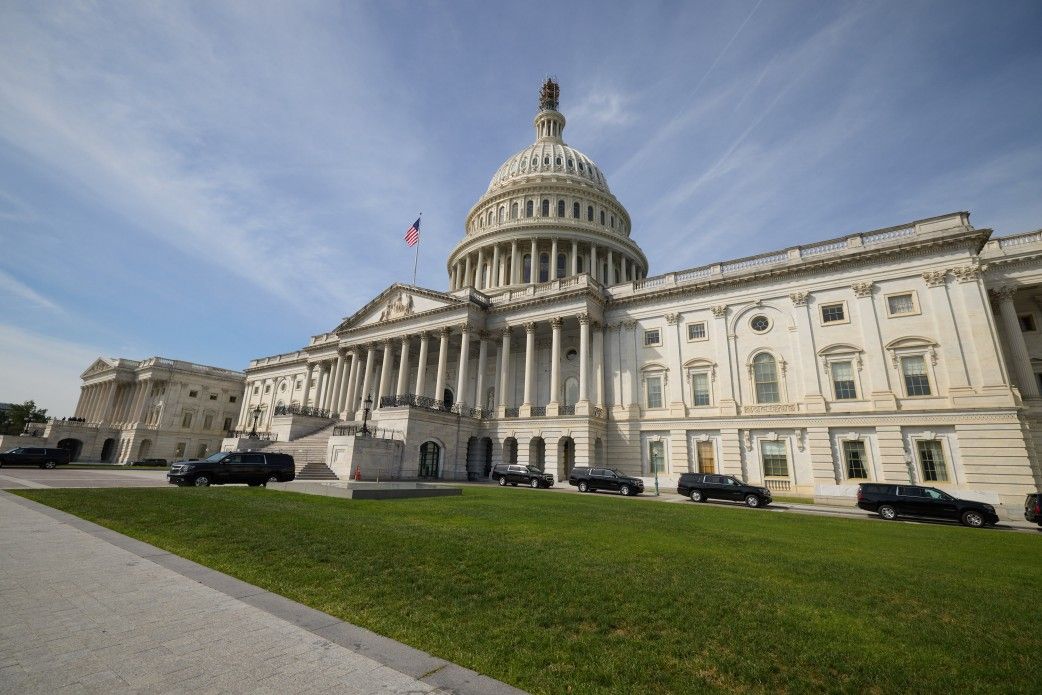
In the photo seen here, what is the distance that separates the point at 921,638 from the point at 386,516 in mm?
11326

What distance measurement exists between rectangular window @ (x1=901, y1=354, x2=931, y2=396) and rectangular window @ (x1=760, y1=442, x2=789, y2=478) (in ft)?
26.4

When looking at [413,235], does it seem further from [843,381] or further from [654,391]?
[843,381]

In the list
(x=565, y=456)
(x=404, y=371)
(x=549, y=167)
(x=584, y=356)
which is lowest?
(x=565, y=456)

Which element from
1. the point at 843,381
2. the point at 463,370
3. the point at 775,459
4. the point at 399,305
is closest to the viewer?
the point at 843,381

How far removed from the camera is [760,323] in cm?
3450

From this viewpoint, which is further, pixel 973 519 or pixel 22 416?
pixel 22 416

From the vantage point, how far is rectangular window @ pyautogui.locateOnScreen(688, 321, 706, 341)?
1439 inches

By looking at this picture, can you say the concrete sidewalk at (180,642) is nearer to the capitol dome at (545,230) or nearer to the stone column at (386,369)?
the stone column at (386,369)

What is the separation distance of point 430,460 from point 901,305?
3561 cm

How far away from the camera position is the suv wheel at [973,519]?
1833 cm

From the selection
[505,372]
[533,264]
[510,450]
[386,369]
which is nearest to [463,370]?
[505,372]

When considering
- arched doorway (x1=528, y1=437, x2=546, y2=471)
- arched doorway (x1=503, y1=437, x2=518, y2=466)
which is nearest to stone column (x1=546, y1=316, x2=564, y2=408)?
arched doorway (x1=528, y1=437, x2=546, y2=471)

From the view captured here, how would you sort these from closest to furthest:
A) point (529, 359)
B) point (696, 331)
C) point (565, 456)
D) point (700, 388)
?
point (700, 388) < point (696, 331) < point (565, 456) < point (529, 359)

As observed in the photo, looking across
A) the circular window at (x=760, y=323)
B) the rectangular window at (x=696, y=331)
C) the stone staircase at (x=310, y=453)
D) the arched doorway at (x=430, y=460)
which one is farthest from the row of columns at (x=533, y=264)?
the stone staircase at (x=310, y=453)
